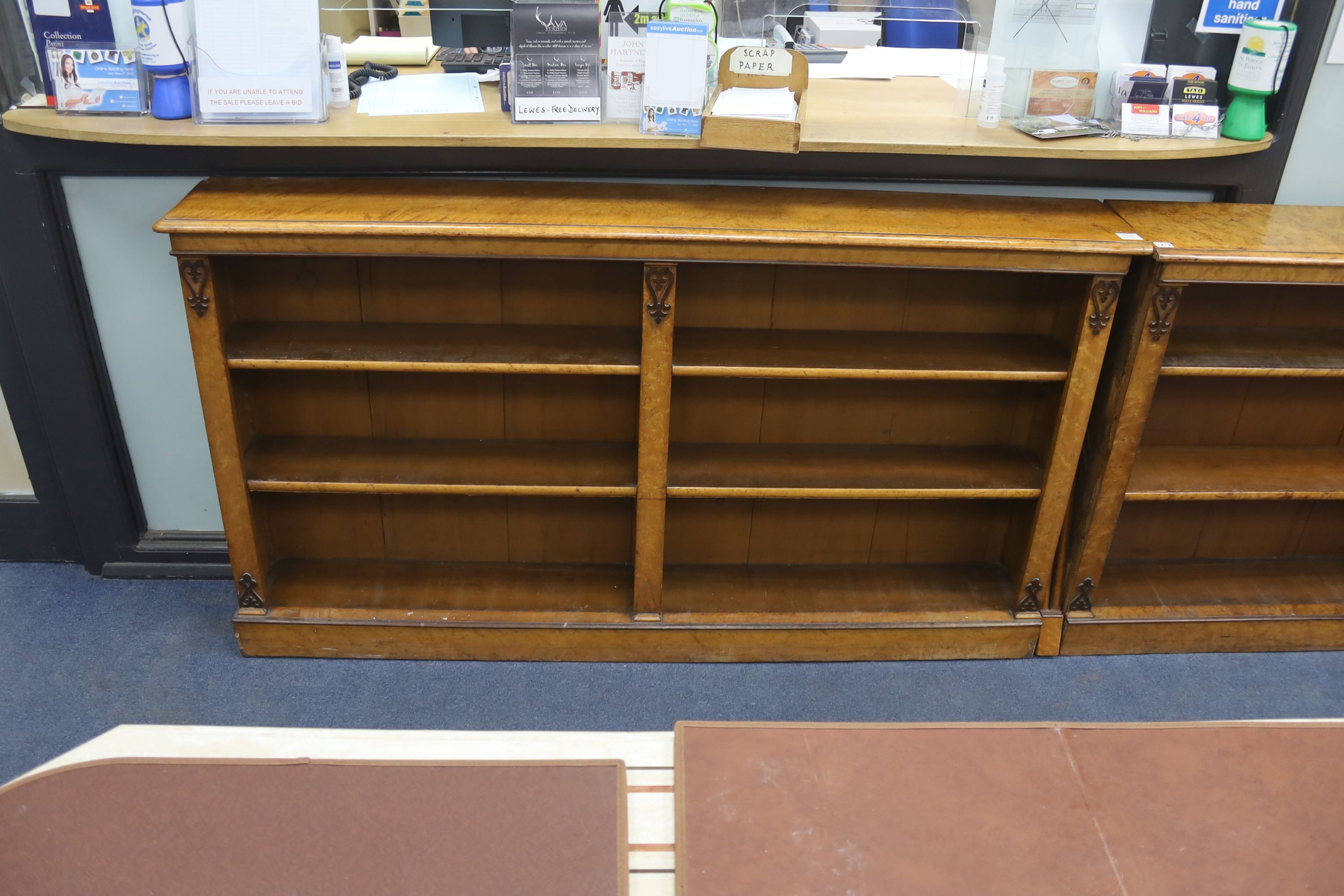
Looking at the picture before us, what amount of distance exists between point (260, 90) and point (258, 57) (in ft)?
0.21

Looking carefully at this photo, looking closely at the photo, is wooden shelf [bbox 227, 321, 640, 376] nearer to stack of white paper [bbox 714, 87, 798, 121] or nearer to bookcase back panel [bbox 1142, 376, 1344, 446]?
stack of white paper [bbox 714, 87, 798, 121]

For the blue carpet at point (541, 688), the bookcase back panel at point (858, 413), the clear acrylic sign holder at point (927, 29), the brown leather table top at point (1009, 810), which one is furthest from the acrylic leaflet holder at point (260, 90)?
the brown leather table top at point (1009, 810)

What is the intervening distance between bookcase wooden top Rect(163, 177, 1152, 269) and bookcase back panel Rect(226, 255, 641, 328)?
17 centimetres

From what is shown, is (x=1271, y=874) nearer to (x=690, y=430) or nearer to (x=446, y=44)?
(x=690, y=430)

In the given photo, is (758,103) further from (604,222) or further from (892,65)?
(892,65)

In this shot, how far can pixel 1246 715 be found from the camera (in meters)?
2.49

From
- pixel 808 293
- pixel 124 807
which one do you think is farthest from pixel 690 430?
pixel 124 807

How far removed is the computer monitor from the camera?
272cm

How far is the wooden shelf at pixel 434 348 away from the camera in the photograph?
7.38ft

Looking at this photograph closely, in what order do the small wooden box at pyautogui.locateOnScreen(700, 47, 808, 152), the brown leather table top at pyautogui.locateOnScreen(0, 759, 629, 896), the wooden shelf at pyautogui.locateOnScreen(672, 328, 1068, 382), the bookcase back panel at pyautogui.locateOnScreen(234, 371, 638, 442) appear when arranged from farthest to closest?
the bookcase back panel at pyautogui.locateOnScreen(234, 371, 638, 442), the wooden shelf at pyautogui.locateOnScreen(672, 328, 1068, 382), the small wooden box at pyautogui.locateOnScreen(700, 47, 808, 152), the brown leather table top at pyautogui.locateOnScreen(0, 759, 629, 896)

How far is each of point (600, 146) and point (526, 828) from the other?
4.47 ft

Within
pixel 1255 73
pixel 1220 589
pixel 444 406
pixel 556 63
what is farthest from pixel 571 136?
pixel 1220 589

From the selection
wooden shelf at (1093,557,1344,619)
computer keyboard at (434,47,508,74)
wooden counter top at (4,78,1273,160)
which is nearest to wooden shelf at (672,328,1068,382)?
wooden counter top at (4,78,1273,160)

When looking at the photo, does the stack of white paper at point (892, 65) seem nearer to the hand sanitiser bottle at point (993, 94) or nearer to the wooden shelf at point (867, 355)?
the hand sanitiser bottle at point (993, 94)
